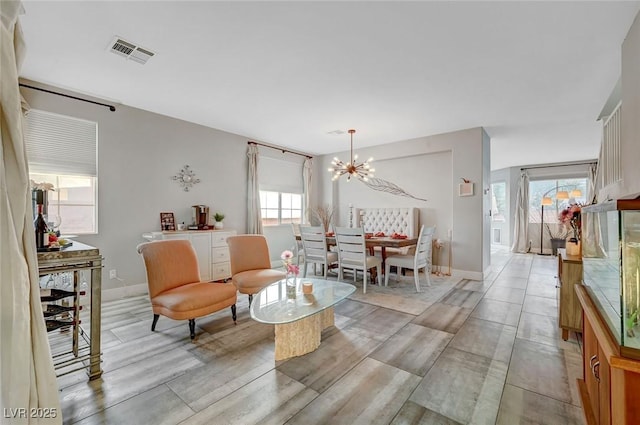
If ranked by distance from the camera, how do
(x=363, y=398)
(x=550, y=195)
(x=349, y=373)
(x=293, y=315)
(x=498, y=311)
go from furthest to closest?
(x=550, y=195) → (x=498, y=311) → (x=293, y=315) → (x=349, y=373) → (x=363, y=398)

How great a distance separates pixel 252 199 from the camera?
524 centimetres

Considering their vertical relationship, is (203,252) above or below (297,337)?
above

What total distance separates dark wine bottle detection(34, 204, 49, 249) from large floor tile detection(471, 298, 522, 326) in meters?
3.88

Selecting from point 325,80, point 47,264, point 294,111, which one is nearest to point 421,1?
point 325,80

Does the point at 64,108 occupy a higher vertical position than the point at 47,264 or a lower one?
higher

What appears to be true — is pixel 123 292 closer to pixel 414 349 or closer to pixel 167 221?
pixel 167 221

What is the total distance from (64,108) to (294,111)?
2.88 m

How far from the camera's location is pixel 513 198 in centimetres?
826

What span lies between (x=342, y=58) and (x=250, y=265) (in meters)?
2.60

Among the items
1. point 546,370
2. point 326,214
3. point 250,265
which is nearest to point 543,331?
point 546,370

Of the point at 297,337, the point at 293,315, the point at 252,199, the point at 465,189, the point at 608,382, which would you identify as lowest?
the point at 297,337

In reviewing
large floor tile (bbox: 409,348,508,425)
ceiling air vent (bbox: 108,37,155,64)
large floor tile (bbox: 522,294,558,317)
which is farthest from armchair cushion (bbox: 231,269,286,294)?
large floor tile (bbox: 522,294,558,317)

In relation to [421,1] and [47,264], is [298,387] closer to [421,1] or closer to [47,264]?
[47,264]

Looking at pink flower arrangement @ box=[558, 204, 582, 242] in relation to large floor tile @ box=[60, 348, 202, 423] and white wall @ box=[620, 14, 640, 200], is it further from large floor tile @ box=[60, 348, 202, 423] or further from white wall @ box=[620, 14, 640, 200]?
large floor tile @ box=[60, 348, 202, 423]
